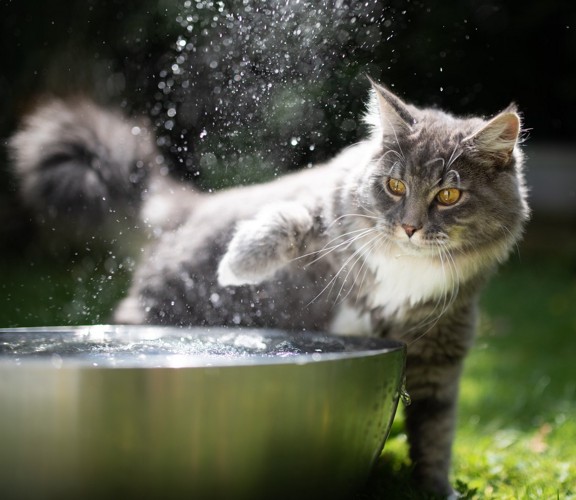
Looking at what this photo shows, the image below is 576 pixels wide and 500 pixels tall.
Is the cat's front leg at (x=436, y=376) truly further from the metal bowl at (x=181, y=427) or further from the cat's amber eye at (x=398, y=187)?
the metal bowl at (x=181, y=427)

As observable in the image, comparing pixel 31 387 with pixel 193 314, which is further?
pixel 193 314

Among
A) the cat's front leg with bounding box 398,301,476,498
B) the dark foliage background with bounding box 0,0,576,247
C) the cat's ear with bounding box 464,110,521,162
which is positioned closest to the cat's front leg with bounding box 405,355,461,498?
the cat's front leg with bounding box 398,301,476,498

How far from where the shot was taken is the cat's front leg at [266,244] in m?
1.77

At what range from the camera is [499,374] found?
3.04 m

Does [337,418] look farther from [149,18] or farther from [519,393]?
[149,18]

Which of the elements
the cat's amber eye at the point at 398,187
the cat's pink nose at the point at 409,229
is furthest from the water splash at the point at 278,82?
the cat's pink nose at the point at 409,229

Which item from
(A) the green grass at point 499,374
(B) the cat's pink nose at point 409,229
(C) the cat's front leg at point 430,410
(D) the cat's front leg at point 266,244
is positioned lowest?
(A) the green grass at point 499,374

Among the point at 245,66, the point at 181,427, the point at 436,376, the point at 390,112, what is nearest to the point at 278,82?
the point at 245,66

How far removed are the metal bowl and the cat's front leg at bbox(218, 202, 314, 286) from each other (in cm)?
55

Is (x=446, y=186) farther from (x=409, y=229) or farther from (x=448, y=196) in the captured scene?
(x=409, y=229)

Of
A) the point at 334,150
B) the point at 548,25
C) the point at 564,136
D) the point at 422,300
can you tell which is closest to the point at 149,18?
the point at 334,150

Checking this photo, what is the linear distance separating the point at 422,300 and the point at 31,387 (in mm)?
1053

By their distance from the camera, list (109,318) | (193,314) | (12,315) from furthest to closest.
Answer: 1. (12,315)
2. (109,318)
3. (193,314)

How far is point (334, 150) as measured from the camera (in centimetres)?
222
